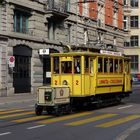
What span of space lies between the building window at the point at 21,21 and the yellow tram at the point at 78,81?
13.8m

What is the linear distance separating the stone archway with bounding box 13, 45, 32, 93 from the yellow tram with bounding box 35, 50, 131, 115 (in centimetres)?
1321

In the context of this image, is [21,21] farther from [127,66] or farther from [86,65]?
[86,65]

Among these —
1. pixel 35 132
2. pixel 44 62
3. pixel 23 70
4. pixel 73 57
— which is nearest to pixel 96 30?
pixel 44 62

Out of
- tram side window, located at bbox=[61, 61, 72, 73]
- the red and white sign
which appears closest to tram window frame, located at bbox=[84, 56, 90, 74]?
tram side window, located at bbox=[61, 61, 72, 73]

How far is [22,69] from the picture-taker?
1542 inches

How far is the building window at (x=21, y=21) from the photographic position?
126ft

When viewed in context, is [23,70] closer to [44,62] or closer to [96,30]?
[44,62]

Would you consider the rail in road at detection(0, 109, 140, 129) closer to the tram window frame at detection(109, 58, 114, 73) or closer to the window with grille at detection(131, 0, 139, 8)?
the tram window frame at detection(109, 58, 114, 73)

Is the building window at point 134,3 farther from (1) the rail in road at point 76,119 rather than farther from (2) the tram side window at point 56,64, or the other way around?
(1) the rail in road at point 76,119

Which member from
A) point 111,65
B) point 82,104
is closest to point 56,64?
point 82,104

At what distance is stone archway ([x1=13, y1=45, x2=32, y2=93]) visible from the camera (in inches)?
1503

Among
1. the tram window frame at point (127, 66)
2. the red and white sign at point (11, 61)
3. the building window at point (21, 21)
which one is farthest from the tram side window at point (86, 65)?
the building window at point (21, 21)

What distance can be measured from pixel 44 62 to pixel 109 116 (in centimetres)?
2253

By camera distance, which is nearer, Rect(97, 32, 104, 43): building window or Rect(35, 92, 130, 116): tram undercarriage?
Rect(35, 92, 130, 116): tram undercarriage
